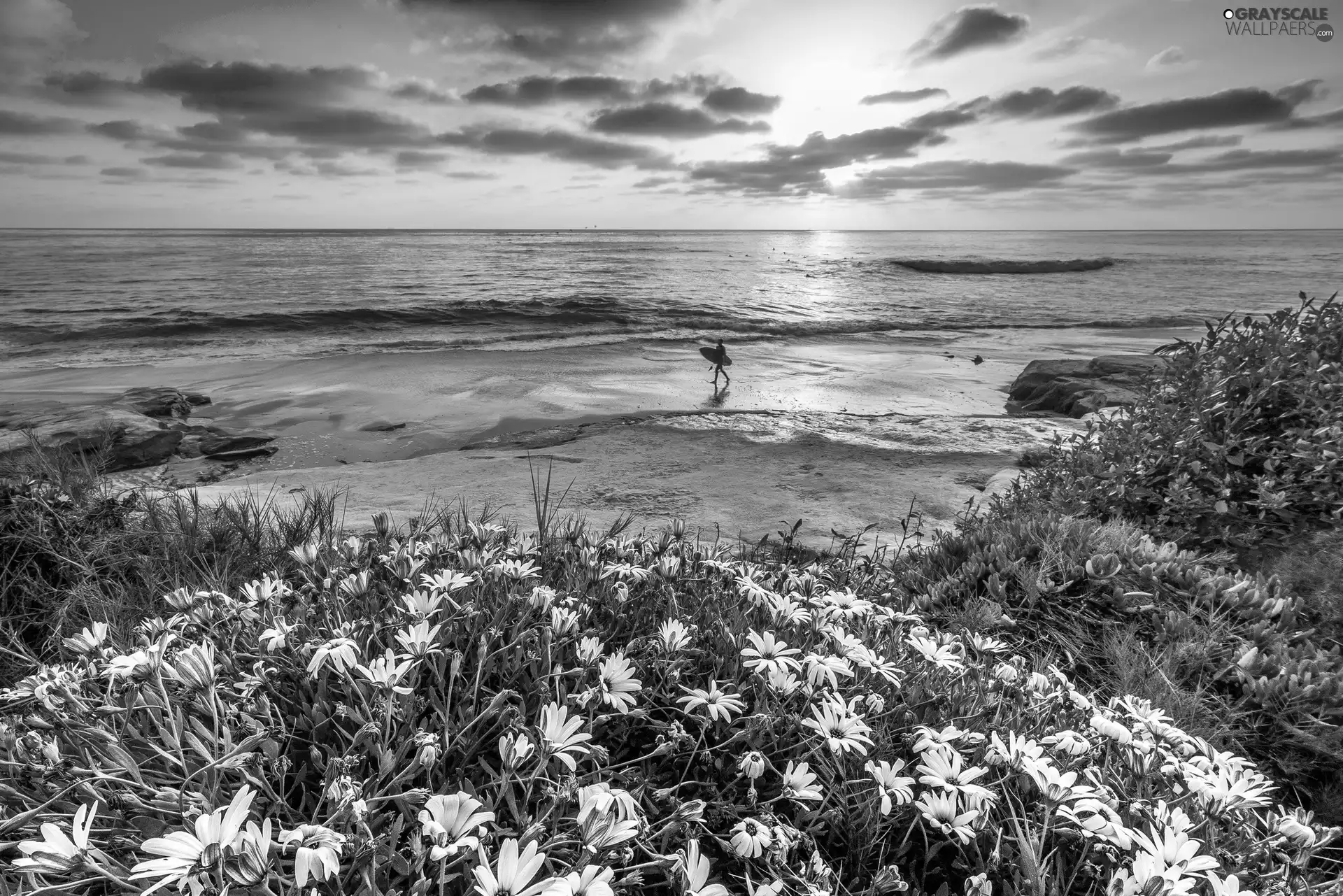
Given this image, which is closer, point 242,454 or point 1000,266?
point 242,454

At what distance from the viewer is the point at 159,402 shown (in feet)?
34.5

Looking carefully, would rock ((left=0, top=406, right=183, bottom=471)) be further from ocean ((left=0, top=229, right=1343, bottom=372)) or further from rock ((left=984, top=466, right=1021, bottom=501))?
rock ((left=984, top=466, right=1021, bottom=501))

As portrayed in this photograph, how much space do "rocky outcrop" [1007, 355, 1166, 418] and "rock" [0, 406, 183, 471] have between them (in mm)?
11533

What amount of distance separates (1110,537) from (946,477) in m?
2.90

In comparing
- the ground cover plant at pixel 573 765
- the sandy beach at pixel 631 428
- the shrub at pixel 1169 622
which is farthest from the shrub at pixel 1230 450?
the ground cover plant at pixel 573 765

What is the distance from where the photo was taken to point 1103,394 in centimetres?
1030

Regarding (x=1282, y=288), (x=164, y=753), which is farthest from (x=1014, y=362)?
(x=1282, y=288)

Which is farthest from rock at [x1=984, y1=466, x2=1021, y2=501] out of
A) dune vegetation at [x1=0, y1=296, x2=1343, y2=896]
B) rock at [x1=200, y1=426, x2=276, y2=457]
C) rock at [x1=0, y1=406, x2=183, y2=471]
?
rock at [x1=0, y1=406, x2=183, y2=471]

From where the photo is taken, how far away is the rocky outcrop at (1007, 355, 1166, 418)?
10.3m

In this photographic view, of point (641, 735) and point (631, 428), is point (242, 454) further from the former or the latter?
point (641, 735)

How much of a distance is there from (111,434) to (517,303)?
20.3 metres

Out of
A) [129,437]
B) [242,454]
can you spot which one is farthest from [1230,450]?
[129,437]

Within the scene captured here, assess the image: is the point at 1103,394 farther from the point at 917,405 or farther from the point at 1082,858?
the point at 1082,858

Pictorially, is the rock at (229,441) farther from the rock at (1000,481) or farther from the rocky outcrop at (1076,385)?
the rocky outcrop at (1076,385)
